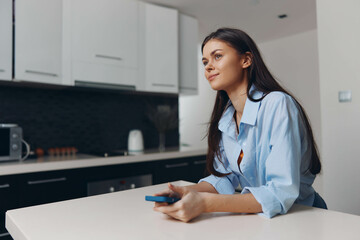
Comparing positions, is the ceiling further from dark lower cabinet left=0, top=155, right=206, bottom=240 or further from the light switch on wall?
dark lower cabinet left=0, top=155, right=206, bottom=240

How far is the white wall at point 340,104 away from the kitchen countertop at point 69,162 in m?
1.32

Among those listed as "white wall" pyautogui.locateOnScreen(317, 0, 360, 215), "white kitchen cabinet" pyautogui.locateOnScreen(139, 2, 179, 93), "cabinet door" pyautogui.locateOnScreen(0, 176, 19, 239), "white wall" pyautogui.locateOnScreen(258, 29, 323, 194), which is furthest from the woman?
"white wall" pyautogui.locateOnScreen(258, 29, 323, 194)

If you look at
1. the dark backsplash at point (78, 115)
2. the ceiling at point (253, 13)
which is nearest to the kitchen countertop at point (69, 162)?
the dark backsplash at point (78, 115)

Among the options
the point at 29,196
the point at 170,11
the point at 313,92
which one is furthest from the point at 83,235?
the point at 313,92

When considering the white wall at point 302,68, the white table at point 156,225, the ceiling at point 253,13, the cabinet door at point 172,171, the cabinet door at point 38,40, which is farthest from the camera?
the white wall at point 302,68

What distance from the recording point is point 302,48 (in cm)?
416

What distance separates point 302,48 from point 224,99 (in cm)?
336

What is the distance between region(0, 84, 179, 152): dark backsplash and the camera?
2533 mm

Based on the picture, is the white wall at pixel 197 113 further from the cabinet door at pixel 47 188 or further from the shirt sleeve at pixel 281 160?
the shirt sleeve at pixel 281 160

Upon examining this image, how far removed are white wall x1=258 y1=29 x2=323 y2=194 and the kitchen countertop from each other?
221 centimetres

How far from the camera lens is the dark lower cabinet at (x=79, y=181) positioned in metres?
1.97

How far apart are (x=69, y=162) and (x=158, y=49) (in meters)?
1.48

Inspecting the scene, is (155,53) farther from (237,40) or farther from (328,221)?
(328,221)

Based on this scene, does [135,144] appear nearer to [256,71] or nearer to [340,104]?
[340,104]
